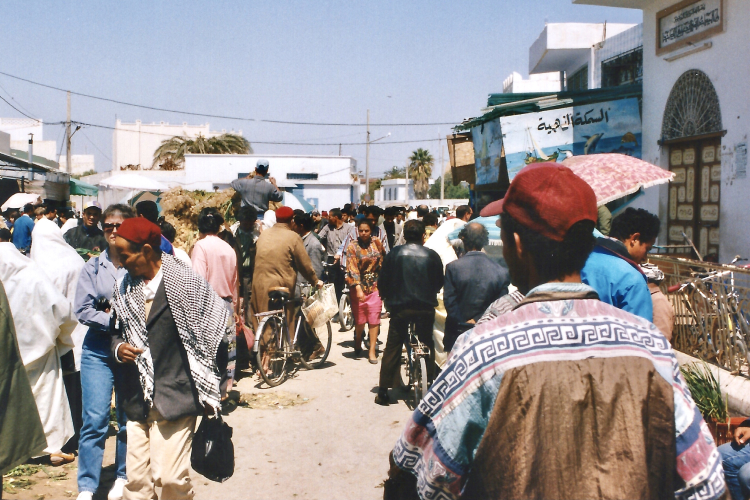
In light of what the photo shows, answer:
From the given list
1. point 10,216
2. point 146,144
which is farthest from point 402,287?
point 146,144

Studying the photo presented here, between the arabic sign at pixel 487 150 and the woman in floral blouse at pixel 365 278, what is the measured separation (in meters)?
4.60

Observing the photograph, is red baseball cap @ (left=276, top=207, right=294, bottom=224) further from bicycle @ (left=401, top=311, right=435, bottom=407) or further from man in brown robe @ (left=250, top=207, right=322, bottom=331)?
bicycle @ (left=401, top=311, right=435, bottom=407)

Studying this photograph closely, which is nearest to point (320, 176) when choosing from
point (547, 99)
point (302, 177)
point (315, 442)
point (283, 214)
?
point (302, 177)

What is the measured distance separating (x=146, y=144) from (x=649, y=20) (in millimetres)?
102211

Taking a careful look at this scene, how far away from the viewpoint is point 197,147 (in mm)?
49406

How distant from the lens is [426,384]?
6961 millimetres

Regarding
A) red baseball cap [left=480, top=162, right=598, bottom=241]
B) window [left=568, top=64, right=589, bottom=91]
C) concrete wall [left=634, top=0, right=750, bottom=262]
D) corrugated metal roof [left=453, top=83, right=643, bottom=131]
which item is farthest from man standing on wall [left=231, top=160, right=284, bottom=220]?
window [left=568, top=64, right=589, bottom=91]

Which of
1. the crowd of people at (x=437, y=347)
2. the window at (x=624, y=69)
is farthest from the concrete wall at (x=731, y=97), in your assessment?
the crowd of people at (x=437, y=347)

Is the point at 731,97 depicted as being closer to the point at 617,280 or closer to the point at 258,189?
the point at 258,189

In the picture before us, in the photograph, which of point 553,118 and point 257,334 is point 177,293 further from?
point 553,118

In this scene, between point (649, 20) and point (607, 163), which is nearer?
point (607, 163)

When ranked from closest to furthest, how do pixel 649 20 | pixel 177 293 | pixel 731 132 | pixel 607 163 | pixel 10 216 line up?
1. pixel 177 293
2. pixel 607 163
3. pixel 731 132
4. pixel 649 20
5. pixel 10 216

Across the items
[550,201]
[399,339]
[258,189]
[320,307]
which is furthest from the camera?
[258,189]

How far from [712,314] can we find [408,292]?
288cm
